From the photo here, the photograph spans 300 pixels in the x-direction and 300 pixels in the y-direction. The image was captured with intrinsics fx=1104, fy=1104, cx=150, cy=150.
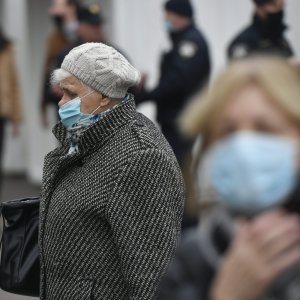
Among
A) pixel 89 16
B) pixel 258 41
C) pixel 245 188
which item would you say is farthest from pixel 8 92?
pixel 245 188

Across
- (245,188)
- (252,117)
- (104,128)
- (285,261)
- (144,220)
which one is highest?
(252,117)

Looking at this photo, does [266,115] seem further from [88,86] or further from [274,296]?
[88,86]

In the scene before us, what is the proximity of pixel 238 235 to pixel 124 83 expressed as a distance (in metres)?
1.83

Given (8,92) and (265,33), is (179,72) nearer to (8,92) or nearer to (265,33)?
(265,33)

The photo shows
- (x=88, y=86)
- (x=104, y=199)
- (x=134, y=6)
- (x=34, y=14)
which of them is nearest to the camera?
(x=104, y=199)

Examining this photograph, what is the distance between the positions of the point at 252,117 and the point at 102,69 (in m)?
1.77

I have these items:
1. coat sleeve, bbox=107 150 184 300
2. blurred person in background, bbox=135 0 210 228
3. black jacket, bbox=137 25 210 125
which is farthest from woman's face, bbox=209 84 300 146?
black jacket, bbox=137 25 210 125

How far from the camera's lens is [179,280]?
6.82ft

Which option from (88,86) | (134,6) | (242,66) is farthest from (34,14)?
(242,66)

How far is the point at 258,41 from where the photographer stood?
6422mm

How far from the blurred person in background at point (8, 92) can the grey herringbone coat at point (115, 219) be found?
20.0 ft

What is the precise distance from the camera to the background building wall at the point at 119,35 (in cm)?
874

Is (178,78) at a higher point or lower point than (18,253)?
lower

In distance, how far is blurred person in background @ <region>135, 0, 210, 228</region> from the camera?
739cm
